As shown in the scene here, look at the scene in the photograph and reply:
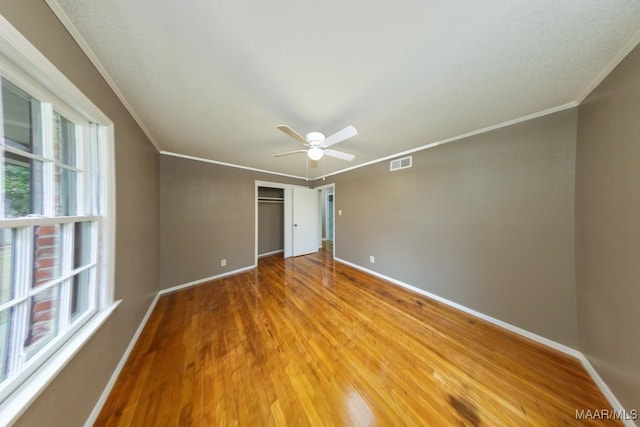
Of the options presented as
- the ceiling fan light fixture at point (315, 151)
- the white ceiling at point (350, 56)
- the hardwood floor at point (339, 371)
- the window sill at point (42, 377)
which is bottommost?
the hardwood floor at point (339, 371)

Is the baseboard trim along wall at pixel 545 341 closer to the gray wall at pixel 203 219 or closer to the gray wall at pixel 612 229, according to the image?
the gray wall at pixel 612 229

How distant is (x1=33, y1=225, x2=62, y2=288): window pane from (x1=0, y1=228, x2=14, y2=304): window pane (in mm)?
124

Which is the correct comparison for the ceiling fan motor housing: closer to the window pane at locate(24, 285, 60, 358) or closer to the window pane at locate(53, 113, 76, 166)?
the window pane at locate(53, 113, 76, 166)

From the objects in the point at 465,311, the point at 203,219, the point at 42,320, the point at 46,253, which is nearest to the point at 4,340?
the point at 42,320

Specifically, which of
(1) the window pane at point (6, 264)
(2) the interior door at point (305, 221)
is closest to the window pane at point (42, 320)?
(1) the window pane at point (6, 264)

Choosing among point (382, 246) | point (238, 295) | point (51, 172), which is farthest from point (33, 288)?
point (382, 246)

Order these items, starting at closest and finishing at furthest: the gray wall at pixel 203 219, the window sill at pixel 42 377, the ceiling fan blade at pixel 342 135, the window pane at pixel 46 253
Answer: the window sill at pixel 42 377 → the window pane at pixel 46 253 → the ceiling fan blade at pixel 342 135 → the gray wall at pixel 203 219

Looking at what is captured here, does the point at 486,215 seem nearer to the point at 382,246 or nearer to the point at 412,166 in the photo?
the point at 412,166

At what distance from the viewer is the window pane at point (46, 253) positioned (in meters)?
0.82

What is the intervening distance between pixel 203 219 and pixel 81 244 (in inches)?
77.1

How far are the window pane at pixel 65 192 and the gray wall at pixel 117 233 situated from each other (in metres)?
0.32

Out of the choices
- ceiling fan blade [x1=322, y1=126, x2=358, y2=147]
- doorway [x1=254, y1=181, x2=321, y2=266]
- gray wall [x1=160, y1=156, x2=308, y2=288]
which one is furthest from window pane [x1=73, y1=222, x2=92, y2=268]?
doorway [x1=254, y1=181, x2=321, y2=266]

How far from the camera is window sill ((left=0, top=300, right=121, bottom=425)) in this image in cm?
61

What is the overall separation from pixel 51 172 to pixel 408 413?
97.9 inches
